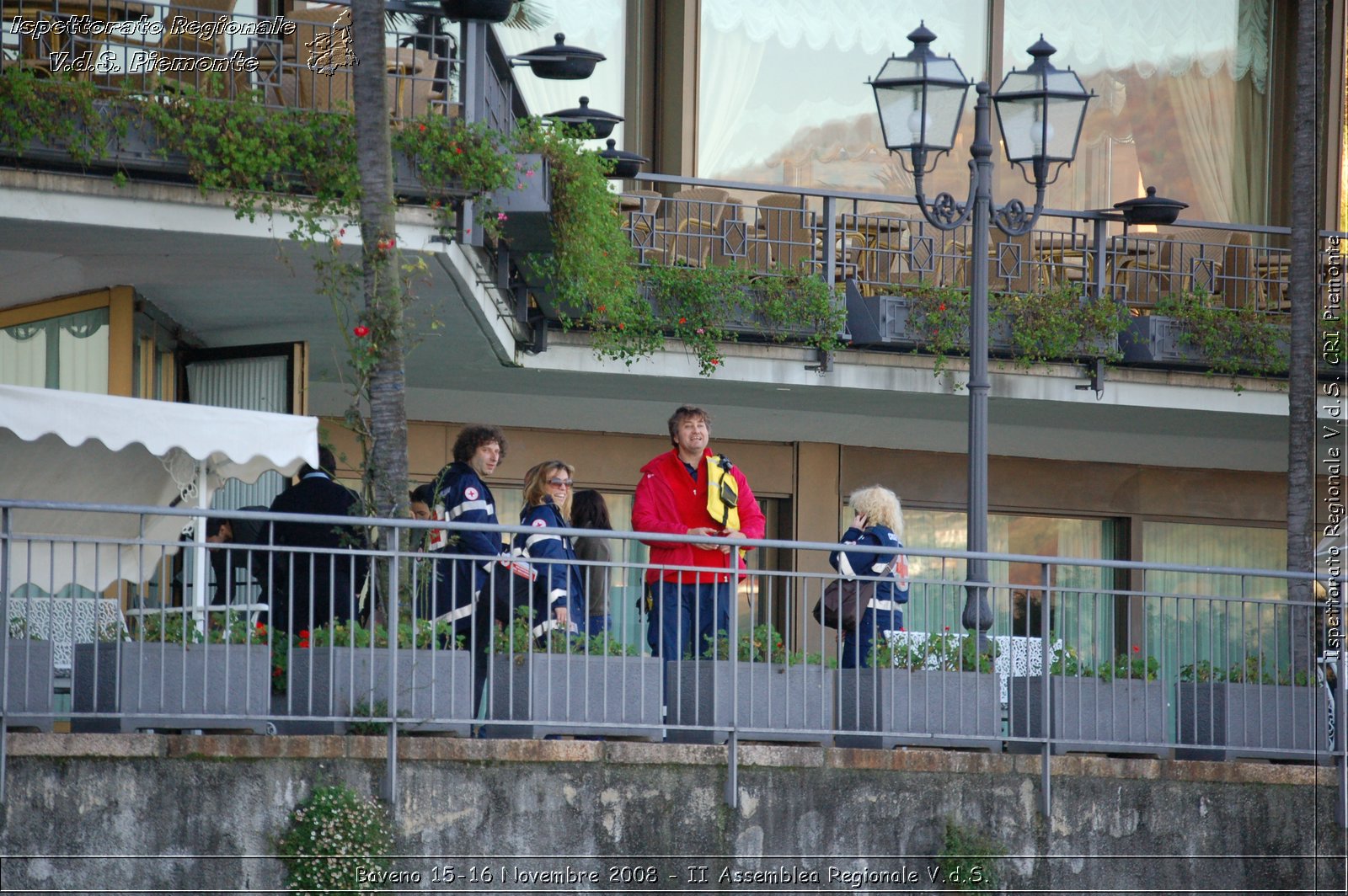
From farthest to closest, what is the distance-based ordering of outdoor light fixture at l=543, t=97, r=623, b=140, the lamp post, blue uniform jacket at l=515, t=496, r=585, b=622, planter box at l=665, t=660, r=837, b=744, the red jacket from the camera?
outdoor light fixture at l=543, t=97, r=623, b=140, the lamp post, the red jacket, planter box at l=665, t=660, r=837, b=744, blue uniform jacket at l=515, t=496, r=585, b=622

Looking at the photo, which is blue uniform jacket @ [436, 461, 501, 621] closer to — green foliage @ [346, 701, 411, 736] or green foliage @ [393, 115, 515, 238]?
green foliage @ [346, 701, 411, 736]

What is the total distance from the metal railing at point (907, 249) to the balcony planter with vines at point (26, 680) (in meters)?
6.98

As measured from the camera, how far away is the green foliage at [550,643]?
8156mm

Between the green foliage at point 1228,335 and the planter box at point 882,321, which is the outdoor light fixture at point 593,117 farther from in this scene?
the green foliage at point 1228,335

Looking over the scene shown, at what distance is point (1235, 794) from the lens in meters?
9.70

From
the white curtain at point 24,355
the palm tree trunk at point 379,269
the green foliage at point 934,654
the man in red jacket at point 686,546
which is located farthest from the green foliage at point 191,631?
the white curtain at point 24,355

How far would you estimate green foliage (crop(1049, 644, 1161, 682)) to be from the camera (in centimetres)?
949

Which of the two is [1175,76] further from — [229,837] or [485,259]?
[229,837]

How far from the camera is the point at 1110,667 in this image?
963 cm

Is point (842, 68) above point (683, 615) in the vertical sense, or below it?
above

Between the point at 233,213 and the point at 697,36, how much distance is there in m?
7.83

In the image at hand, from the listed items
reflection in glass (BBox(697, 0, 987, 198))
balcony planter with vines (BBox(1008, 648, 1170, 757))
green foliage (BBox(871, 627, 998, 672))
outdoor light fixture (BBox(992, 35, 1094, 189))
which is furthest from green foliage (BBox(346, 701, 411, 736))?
reflection in glass (BBox(697, 0, 987, 198))

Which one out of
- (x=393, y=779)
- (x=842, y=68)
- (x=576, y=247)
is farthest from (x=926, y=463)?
(x=393, y=779)

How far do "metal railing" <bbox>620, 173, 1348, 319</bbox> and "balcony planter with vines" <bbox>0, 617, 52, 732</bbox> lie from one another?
275 inches
